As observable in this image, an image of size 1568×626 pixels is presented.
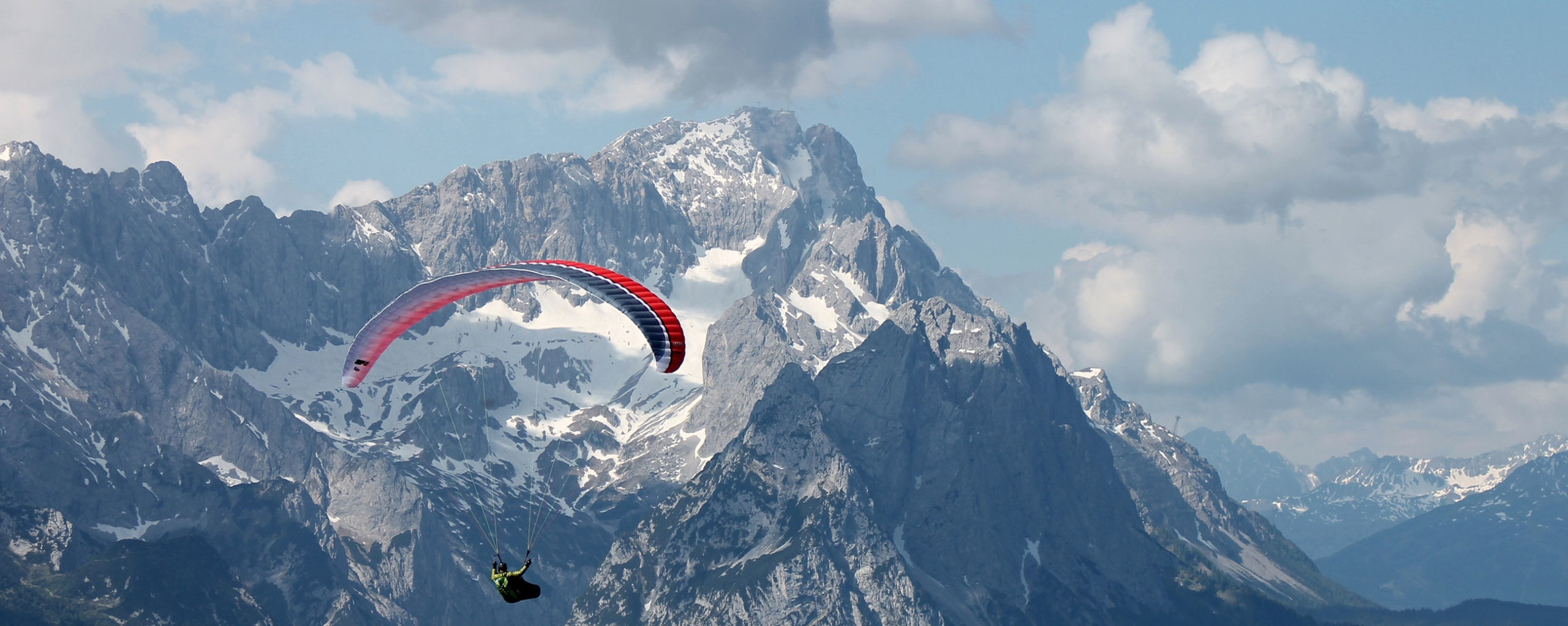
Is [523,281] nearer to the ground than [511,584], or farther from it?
farther from it

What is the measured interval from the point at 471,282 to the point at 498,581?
901 inches

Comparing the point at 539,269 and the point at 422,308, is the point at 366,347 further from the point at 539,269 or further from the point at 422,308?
the point at 539,269

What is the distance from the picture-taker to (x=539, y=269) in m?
115

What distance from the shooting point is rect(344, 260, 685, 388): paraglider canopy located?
373 ft

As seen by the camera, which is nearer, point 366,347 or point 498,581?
point 498,581

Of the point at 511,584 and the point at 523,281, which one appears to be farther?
the point at 523,281

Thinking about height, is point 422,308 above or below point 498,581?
above

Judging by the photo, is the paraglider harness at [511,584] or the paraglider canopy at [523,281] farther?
the paraglider canopy at [523,281]

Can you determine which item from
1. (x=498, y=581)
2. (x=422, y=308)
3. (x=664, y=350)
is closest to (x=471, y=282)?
(x=422, y=308)

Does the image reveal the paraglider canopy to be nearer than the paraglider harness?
No

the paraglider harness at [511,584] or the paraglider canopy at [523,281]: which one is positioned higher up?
the paraglider canopy at [523,281]

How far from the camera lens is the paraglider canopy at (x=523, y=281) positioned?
114 m

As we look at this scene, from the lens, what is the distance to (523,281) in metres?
113

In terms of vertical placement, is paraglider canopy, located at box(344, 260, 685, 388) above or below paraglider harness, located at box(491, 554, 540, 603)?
above
